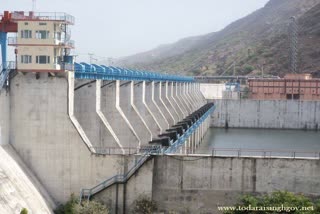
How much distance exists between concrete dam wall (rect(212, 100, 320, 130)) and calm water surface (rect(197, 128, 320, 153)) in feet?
8.17

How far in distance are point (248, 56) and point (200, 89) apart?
219 ft

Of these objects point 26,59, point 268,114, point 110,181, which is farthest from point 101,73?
point 268,114

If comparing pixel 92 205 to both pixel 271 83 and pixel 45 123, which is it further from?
pixel 271 83

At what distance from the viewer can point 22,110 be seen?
30.6 metres

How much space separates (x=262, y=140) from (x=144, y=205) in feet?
139

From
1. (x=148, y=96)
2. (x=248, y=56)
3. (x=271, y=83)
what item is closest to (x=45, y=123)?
(x=148, y=96)

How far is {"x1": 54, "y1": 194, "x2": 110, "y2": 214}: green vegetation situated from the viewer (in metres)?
28.4

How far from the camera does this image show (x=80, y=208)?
94.0ft

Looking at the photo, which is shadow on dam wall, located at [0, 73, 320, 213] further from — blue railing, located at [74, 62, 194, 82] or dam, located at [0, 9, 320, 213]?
blue railing, located at [74, 62, 194, 82]

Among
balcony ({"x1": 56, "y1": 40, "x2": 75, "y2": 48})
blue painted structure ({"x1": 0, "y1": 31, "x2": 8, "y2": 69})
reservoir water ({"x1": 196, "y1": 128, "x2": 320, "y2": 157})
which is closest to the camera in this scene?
blue painted structure ({"x1": 0, "y1": 31, "x2": 8, "y2": 69})

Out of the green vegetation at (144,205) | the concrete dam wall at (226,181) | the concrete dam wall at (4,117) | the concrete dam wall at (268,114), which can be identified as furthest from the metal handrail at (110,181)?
the concrete dam wall at (268,114)

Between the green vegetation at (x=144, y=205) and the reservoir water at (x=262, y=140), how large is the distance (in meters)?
26.0

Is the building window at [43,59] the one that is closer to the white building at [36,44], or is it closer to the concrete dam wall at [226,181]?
the white building at [36,44]

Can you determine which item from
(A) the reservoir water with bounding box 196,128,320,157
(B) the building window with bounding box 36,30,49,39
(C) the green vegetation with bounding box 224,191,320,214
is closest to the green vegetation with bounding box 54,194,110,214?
(C) the green vegetation with bounding box 224,191,320,214
